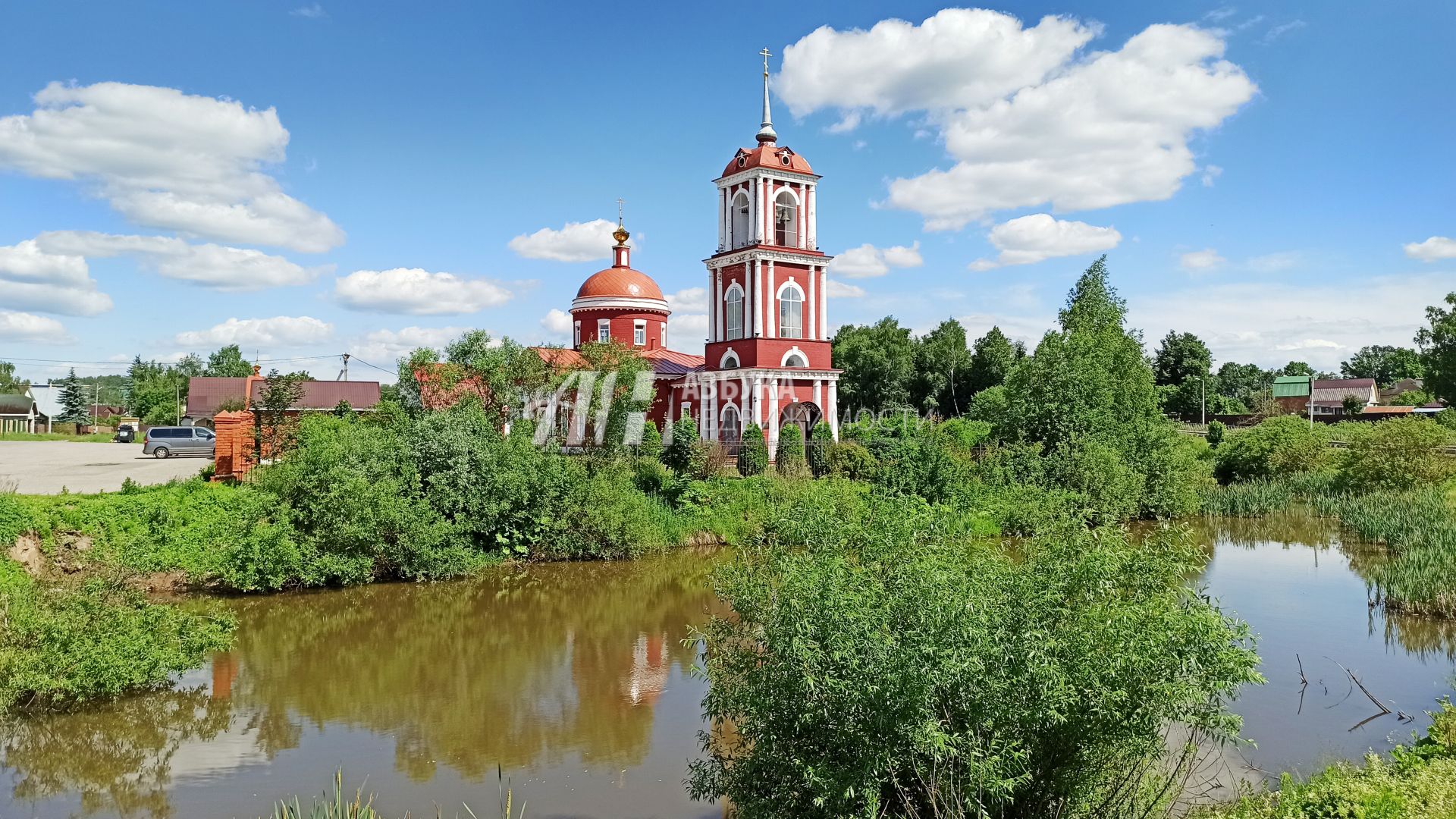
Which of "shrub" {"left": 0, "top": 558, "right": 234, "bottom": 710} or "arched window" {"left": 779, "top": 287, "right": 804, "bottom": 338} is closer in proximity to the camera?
"shrub" {"left": 0, "top": 558, "right": 234, "bottom": 710}

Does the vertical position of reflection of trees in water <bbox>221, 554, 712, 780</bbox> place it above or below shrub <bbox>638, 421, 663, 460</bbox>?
below

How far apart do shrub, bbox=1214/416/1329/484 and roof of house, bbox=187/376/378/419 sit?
40.1m

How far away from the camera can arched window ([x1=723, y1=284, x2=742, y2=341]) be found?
1321 inches

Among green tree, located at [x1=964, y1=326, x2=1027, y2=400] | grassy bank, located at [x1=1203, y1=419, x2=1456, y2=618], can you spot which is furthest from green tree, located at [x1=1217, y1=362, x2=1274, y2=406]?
grassy bank, located at [x1=1203, y1=419, x2=1456, y2=618]

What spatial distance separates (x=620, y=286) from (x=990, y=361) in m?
25.3

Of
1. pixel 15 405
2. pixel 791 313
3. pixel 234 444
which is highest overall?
pixel 791 313

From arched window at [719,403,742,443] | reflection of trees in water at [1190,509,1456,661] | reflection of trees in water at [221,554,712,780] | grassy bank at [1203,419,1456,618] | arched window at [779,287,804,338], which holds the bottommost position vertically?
reflection of trees in water at [221,554,712,780]

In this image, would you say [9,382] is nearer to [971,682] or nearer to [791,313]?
[791,313]

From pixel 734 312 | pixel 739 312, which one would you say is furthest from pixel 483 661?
pixel 734 312

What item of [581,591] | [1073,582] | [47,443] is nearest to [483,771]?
[1073,582]

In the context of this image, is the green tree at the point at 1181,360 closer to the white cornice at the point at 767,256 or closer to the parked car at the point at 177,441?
the white cornice at the point at 767,256

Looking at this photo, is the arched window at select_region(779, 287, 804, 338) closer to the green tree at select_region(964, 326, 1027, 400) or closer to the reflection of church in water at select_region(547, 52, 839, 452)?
the reflection of church in water at select_region(547, 52, 839, 452)

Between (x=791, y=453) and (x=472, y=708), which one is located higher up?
(x=791, y=453)

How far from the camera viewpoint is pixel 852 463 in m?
26.7
